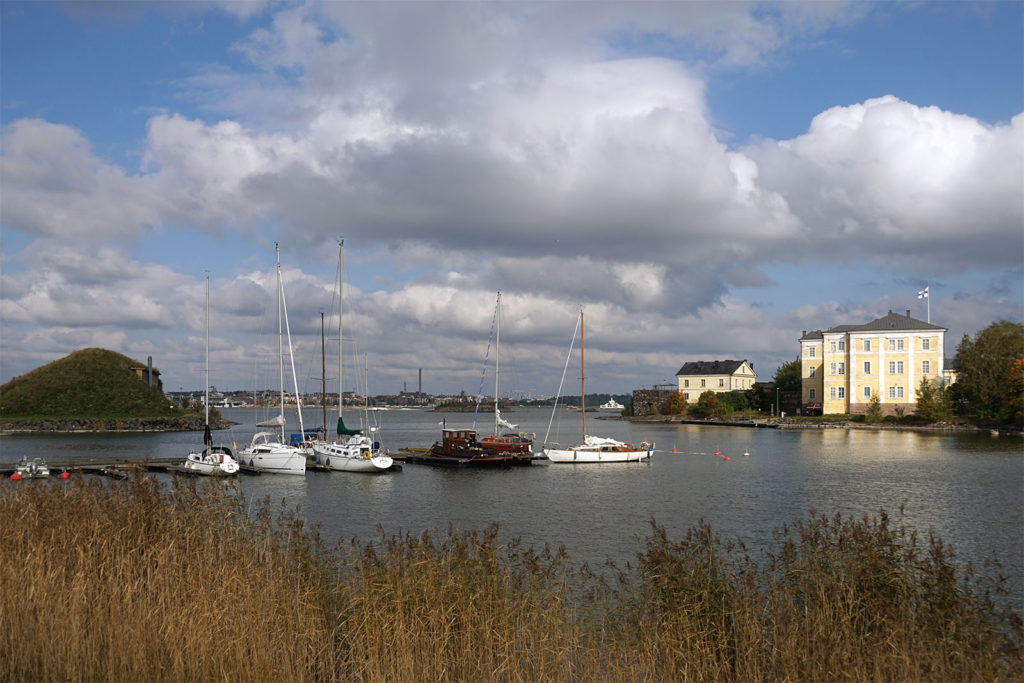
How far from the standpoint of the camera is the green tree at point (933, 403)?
93875mm

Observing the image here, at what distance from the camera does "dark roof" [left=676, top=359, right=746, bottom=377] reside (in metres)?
154

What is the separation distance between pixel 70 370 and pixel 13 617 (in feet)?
466

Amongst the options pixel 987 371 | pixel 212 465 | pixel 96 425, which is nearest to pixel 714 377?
pixel 987 371

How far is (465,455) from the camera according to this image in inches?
2269

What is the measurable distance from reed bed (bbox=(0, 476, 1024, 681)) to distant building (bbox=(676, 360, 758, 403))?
478ft

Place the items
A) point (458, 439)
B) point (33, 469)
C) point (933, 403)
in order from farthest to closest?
point (933, 403) → point (458, 439) → point (33, 469)

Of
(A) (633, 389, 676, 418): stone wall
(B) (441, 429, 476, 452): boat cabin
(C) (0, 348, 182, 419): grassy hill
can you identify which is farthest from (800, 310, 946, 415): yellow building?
(C) (0, 348, 182, 419): grassy hill

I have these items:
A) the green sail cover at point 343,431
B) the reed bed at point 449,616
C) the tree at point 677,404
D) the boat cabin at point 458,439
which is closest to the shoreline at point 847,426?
the tree at point 677,404

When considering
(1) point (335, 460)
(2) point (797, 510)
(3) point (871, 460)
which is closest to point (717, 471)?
(3) point (871, 460)

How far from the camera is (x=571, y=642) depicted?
9.14 meters

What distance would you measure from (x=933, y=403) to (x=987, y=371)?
728 cm

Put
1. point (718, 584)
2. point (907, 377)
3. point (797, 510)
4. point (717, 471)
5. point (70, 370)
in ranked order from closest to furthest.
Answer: point (718, 584) < point (797, 510) < point (717, 471) < point (907, 377) < point (70, 370)

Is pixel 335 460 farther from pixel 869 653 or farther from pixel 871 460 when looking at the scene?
pixel 869 653

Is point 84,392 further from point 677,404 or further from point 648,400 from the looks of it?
point 648,400
